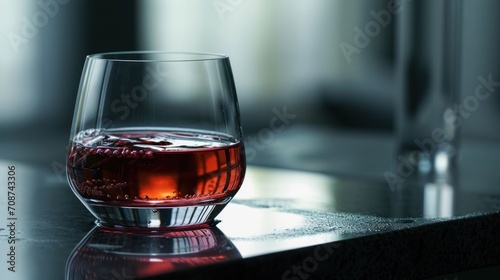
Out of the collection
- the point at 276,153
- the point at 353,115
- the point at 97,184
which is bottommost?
the point at 353,115

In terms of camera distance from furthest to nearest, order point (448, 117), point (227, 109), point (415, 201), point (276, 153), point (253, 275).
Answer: point (276, 153) → point (448, 117) → point (415, 201) → point (227, 109) → point (253, 275)

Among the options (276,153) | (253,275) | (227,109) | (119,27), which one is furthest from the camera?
(119,27)

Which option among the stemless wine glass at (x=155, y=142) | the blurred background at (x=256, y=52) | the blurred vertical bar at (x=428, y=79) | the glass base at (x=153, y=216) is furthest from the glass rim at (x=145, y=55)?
the blurred background at (x=256, y=52)

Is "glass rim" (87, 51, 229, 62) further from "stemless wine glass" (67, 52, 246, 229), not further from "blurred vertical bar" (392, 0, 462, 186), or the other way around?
"blurred vertical bar" (392, 0, 462, 186)

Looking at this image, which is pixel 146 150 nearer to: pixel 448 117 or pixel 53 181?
pixel 53 181

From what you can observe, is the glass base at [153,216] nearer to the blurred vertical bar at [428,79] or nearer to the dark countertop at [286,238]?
the dark countertop at [286,238]

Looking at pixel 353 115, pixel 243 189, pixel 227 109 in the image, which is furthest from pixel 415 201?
pixel 353 115

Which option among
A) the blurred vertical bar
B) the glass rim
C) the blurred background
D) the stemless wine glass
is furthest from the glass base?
the blurred background
